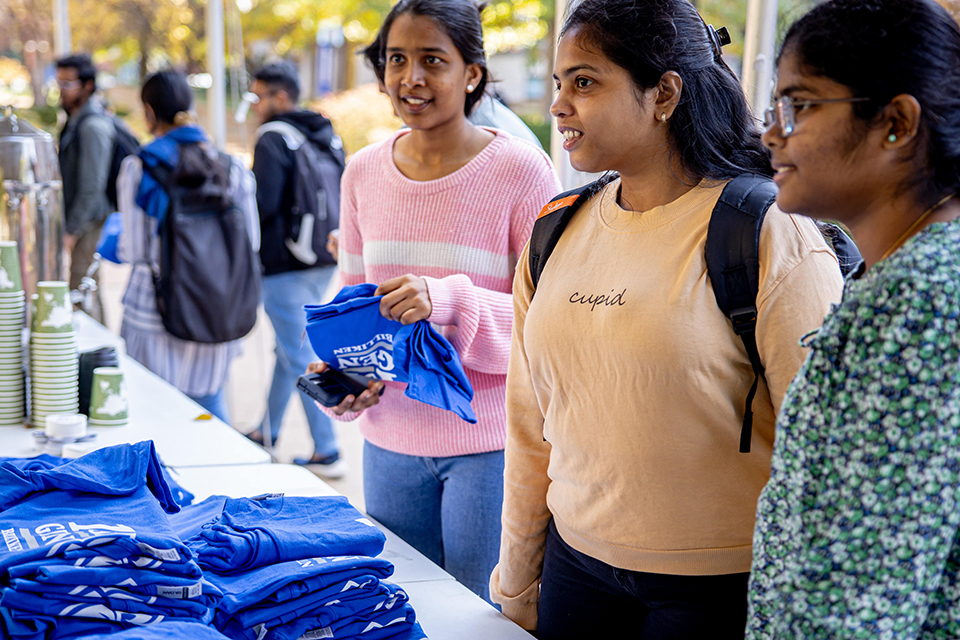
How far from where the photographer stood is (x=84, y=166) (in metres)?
5.29

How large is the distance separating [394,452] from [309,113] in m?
2.90

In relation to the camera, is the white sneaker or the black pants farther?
the white sneaker

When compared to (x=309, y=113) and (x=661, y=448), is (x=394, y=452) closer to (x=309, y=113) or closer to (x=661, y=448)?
(x=661, y=448)

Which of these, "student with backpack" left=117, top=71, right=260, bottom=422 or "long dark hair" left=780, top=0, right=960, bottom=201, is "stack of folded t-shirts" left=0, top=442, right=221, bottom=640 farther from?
"student with backpack" left=117, top=71, right=260, bottom=422

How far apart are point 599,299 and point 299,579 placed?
598mm

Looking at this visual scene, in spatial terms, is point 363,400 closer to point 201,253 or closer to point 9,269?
point 9,269

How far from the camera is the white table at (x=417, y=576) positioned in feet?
Answer: 4.98

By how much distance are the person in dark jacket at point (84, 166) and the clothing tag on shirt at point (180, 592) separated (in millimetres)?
4294

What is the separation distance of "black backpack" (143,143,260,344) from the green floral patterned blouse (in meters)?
3.21

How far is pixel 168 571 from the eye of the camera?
127 cm

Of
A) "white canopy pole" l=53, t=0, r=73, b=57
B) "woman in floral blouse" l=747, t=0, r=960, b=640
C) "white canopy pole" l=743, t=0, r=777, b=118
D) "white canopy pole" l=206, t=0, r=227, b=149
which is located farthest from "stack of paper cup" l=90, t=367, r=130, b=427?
"white canopy pole" l=53, t=0, r=73, b=57

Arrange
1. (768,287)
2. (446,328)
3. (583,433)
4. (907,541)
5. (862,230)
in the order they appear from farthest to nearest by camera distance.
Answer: (446,328) → (583,433) → (768,287) → (862,230) → (907,541)

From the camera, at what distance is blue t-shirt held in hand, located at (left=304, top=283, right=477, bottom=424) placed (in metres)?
1.87

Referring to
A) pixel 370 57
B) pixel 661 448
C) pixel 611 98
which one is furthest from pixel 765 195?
pixel 370 57
